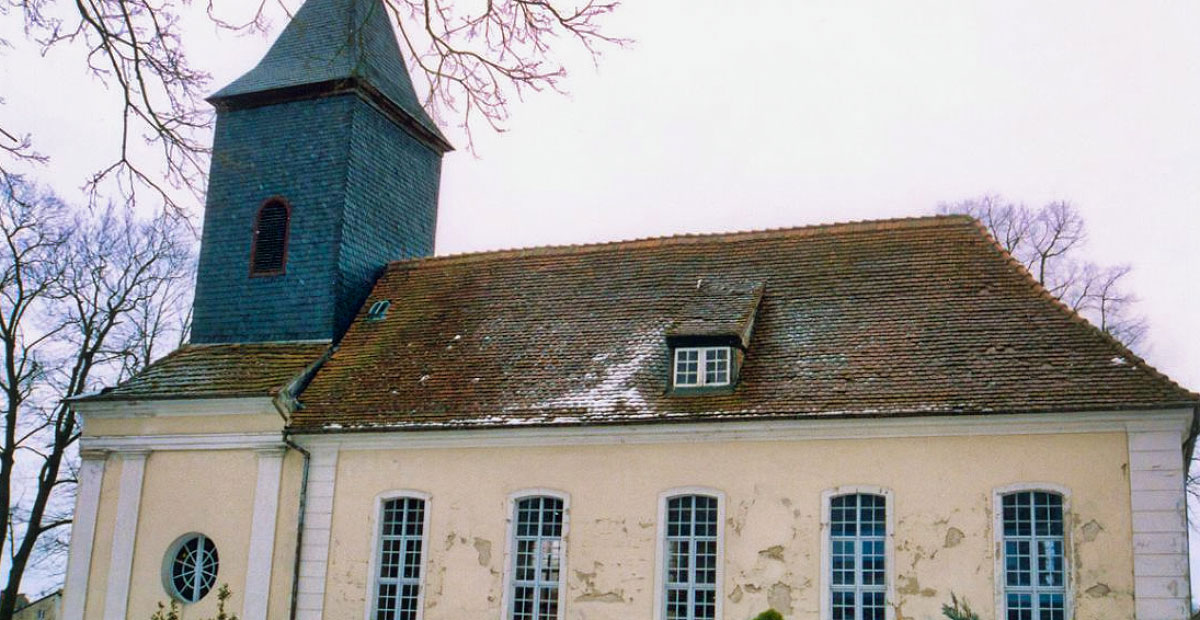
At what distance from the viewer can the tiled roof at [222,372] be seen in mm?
21844

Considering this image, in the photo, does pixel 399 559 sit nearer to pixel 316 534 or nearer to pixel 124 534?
pixel 316 534

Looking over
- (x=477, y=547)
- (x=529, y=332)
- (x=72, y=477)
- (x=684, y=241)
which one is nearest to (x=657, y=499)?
(x=477, y=547)

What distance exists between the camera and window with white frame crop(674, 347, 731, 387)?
757 inches

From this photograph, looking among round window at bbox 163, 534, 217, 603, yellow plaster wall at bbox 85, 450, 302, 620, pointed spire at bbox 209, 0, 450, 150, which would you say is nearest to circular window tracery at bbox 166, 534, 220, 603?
round window at bbox 163, 534, 217, 603

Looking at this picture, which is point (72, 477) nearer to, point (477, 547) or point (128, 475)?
point (128, 475)

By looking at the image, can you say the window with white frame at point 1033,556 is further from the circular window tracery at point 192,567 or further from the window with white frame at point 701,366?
the circular window tracery at point 192,567

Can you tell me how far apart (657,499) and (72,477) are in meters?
15.6

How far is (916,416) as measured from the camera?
17.4 m

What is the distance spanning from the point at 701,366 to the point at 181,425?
905cm

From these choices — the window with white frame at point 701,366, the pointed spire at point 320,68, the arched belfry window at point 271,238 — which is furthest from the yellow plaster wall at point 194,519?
the pointed spire at point 320,68

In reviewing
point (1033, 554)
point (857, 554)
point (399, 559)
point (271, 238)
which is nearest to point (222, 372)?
point (271, 238)

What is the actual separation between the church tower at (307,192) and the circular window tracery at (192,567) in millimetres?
4000

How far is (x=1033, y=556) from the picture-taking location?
16.7 meters

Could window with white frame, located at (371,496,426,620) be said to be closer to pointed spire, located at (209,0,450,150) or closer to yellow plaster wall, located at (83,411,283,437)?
yellow plaster wall, located at (83,411,283,437)
